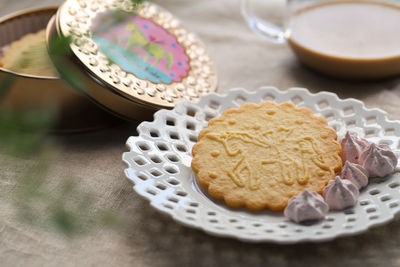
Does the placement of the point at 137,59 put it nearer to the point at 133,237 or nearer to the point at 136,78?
the point at 136,78

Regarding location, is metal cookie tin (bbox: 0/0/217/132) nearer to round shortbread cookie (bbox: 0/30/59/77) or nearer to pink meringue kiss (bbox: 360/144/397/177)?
round shortbread cookie (bbox: 0/30/59/77)

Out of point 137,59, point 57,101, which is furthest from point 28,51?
point 137,59

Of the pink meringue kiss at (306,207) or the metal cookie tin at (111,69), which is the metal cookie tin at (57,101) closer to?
the metal cookie tin at (111,69)

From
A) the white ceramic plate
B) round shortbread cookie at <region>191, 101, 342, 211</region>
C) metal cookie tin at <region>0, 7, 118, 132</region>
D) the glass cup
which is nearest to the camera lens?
the white ceramic plate

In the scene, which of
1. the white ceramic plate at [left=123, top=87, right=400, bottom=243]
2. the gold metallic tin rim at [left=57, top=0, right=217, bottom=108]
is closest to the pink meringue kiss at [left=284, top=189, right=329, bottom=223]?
the white ceramic plate at [left=123, top=87, right=400, bottom=243]

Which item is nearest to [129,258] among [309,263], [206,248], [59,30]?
[206,248]

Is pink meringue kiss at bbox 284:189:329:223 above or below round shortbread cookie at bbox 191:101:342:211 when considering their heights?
above

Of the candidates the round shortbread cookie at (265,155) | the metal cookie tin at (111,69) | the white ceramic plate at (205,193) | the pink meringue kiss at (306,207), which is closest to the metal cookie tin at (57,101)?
the metal cookie tin at (111,69)
